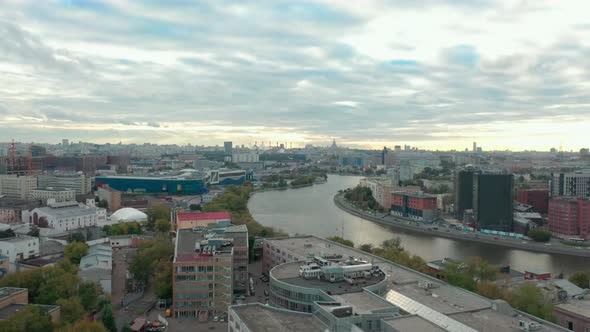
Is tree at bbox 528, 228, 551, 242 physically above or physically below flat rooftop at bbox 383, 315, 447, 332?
below

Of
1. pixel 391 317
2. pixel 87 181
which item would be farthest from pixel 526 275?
pixel 87 181

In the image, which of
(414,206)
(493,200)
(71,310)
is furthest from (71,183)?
(71,310)

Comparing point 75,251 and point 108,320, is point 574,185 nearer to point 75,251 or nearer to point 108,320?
point 75,251

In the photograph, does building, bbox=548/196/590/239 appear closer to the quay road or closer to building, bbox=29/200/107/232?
the quay road

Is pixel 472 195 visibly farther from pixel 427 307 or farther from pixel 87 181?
pixel 87 181

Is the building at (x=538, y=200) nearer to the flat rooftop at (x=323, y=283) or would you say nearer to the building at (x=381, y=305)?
A: the building at (x=381, y=305)

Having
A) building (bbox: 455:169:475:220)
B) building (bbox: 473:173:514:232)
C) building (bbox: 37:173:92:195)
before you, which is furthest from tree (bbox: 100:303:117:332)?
building (bbox: 37:173:92:195)
